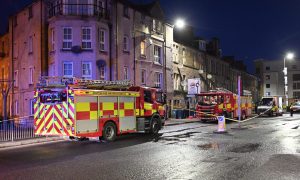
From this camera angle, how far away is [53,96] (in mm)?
15227

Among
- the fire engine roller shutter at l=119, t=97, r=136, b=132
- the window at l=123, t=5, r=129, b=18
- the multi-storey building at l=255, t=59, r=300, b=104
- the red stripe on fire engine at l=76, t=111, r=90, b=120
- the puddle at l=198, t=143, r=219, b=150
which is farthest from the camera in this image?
the multi-storey building at l=255, t=59, r=300, b=104

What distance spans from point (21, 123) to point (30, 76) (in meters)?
11.6

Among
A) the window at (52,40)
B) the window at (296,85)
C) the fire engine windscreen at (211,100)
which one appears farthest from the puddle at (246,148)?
the window at (296,85)

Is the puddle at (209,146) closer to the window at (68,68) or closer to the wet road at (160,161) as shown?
the wet road at (160,161)

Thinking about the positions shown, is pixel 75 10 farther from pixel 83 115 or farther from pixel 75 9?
pixel 83 115

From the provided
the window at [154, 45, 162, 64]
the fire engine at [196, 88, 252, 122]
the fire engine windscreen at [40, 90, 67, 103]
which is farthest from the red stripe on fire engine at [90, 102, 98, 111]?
the window at [154, 45, 162, 64]

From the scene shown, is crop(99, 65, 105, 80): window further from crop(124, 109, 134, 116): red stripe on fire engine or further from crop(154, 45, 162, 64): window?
crop(124, 109, 134, 116): red stripe on fire engine

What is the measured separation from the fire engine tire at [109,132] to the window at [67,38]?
508 inches

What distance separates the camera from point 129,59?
3169 centimetres

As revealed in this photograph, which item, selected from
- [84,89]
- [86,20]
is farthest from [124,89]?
[86,20]

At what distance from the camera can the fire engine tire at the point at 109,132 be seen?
52.1 feet

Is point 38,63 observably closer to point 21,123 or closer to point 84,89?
point 21,123

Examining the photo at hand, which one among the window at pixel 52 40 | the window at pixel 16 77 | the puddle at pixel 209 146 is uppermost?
the window at pixel 52 40

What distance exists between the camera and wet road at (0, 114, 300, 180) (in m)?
8.54
